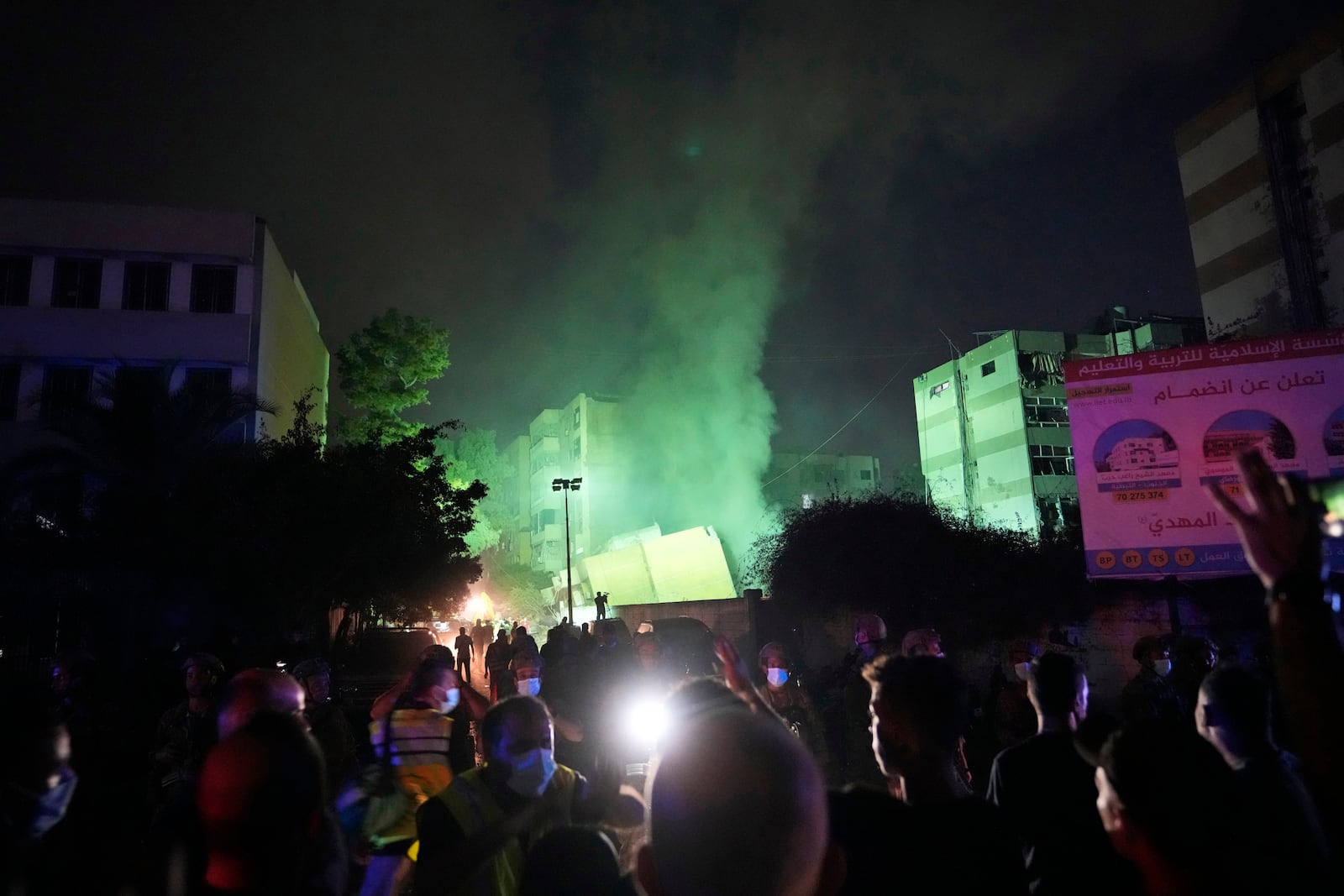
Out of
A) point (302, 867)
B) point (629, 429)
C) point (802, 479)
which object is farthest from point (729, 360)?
point (302, 867)

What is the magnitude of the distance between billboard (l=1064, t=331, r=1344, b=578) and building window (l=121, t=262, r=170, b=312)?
2801 centimetres

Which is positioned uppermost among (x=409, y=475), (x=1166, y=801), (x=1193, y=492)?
A: (x=409, y=475)

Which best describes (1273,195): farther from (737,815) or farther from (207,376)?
(737,815)

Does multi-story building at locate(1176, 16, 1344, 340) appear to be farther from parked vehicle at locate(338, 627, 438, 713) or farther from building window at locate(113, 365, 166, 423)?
building window at locate(113, 365, 166, 423)

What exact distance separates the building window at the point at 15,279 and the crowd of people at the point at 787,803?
30879 millimetres

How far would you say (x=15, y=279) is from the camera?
93.6 feet

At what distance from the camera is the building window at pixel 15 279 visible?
93.1 ft

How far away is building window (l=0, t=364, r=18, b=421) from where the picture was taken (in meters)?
27.7

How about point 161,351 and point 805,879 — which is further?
point 161,351

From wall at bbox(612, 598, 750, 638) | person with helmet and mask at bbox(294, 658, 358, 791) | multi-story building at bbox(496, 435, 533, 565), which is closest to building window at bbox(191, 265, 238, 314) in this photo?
wall at bbox(612, 598, 750, 638)

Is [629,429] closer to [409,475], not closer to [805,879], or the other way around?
[409,475]

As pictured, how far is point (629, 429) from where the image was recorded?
66.1m

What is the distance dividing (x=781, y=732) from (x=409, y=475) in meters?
24.3

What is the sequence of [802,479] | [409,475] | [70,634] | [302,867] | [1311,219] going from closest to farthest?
[302,867]
[70,634]
[409,475]
[1311,219]
[802,479]
